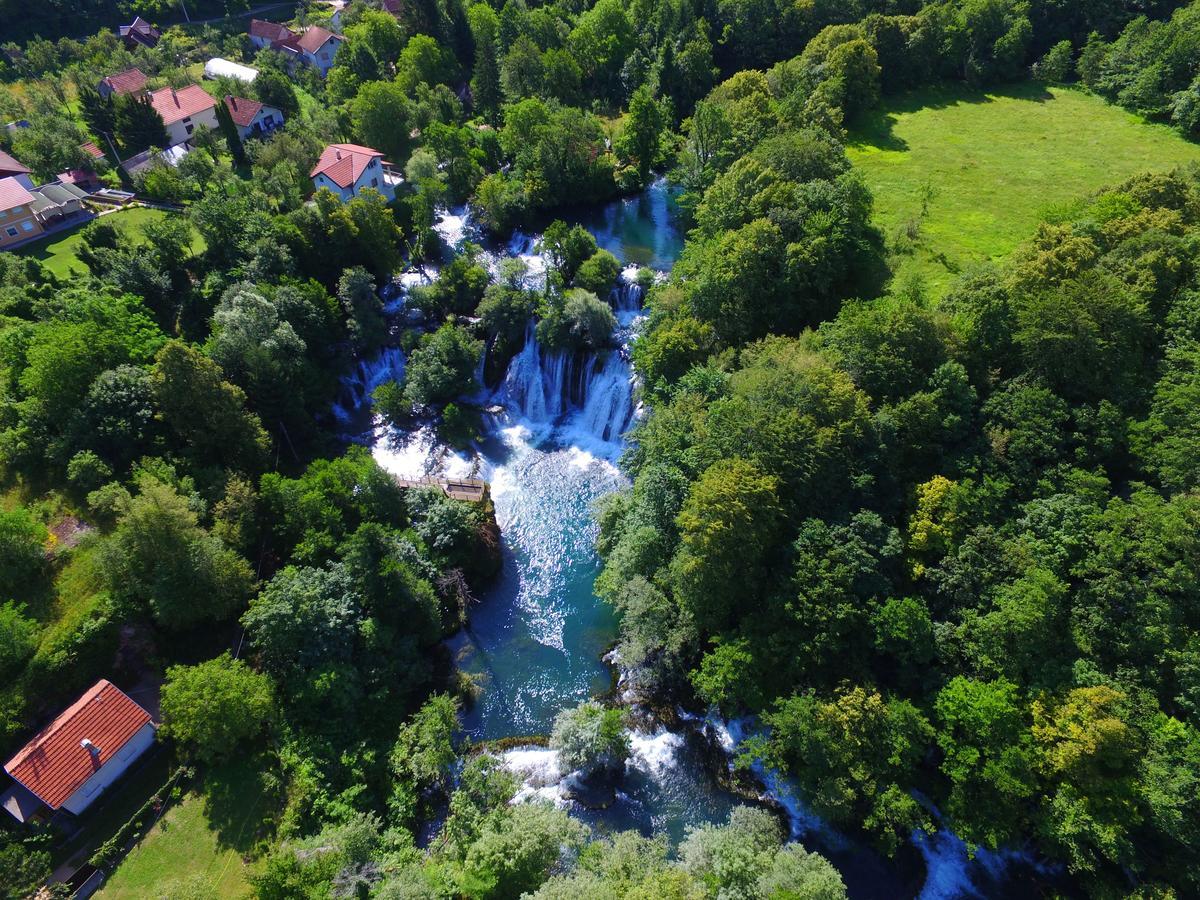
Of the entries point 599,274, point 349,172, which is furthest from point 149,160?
point 599,274

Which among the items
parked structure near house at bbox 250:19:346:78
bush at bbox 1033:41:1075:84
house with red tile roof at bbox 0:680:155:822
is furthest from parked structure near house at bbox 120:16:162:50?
bush at bbox 1033:41:1075:84

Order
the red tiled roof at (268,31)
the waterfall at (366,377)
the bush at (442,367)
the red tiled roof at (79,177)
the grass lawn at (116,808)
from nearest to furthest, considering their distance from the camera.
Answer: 1. the grass lawn at (116,808)
2. the bush at (442,367)
3. the waterfall at (366,377)
4. the red tiled roof at (79,177)
5. the red tiled roof at (268,31)

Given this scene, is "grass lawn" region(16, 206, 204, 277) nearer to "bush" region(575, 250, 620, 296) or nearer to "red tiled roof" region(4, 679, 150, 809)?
"bush" region(575, 250, 620, 296)

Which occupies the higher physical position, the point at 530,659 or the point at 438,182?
the point at 438,182

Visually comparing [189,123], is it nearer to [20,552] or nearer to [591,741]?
[20,552]

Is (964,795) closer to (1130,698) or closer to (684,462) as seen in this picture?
(1130,698)

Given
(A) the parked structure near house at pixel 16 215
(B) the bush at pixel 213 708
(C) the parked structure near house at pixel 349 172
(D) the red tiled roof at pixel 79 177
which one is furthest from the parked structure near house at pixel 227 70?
(B) the bush at pixel 213 708

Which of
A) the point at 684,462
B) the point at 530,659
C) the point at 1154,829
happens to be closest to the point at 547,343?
the point at 684,462

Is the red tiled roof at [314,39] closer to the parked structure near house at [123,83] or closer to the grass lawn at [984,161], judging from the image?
the parked structure near house at [123,83]
